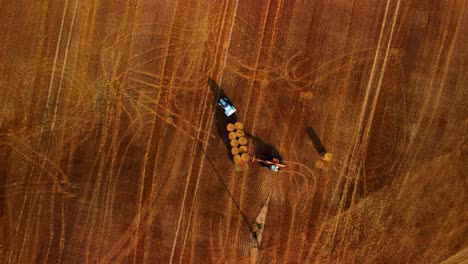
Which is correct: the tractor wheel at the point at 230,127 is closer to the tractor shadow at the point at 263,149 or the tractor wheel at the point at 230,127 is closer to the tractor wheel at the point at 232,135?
the tractor wheel at the point at 232,135

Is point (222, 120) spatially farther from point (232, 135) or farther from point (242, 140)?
point (242, 140)

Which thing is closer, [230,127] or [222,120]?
[230,127]

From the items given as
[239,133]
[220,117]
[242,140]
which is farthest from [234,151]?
[220,117]

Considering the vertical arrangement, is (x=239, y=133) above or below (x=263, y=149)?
above

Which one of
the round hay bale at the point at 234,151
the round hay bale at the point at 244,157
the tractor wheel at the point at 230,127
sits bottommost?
the round hay bale at the point at 244,157

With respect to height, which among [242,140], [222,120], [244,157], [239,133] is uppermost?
[222,120]

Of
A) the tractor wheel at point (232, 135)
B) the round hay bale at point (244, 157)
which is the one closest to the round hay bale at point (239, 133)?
the tractor wheel at point (232, 135)

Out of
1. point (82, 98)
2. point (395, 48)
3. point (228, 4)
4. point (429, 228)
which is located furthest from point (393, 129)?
point (82, 98)
